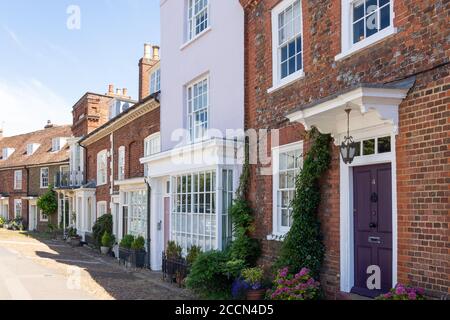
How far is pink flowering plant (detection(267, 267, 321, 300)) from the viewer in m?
7.23

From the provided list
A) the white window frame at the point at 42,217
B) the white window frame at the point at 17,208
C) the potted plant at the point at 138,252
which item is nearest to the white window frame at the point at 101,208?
the potted plant at the point at 138,252

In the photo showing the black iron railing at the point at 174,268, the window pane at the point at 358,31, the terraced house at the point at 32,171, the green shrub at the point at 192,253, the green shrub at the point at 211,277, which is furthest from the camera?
the terraced house at the point at 32,171

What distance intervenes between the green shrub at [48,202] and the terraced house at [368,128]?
27.2 metres

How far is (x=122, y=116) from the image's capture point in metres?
19.2

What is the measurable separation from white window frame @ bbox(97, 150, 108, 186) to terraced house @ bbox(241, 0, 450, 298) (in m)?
14.9

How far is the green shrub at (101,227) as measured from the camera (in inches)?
852

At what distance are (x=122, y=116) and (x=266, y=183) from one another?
10928mm

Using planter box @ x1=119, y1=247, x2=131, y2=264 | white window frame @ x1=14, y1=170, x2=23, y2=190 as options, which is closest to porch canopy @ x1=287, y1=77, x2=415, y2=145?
planter box @ x1=119, y1=247, x2=131, y2=264

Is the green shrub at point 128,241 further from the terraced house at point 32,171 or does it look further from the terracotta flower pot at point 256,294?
the terraced house at point 32,171

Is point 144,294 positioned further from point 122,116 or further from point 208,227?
point 122,116

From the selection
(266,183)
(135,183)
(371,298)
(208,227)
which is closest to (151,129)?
(135,183)

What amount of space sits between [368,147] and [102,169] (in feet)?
63.5

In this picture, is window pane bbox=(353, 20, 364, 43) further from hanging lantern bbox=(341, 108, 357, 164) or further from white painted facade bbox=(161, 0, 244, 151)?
Answer: white painted facade bbox=(161, 0, 244, 151)

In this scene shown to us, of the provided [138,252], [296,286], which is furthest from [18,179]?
[296,286]
